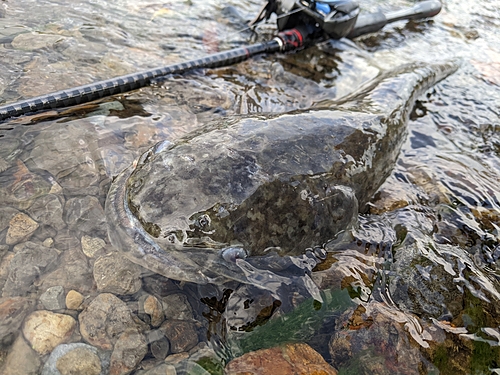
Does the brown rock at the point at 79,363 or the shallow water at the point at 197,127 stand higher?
the shallow water at the point at 197,127

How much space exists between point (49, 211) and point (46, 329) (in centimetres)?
90

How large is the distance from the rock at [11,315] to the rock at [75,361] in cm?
27

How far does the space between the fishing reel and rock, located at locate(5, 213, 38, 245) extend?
4.16 meters

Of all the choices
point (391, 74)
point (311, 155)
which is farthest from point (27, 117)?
point (391, 74)

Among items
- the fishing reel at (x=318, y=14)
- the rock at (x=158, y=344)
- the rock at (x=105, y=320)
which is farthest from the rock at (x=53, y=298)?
the fishing reel at (x=318, y=14)

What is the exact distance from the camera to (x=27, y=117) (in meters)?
3.28

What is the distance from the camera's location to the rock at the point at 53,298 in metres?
2.33

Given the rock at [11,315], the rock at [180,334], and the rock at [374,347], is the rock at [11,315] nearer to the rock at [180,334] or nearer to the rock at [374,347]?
the rock at [180,334]

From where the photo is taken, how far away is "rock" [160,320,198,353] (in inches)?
91.9

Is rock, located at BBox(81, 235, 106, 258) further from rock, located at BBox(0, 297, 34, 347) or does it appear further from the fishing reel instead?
the fishing reel

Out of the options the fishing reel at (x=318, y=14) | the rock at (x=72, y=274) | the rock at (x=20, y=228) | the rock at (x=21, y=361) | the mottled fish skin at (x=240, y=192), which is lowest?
the rock at (x=21, y=361)

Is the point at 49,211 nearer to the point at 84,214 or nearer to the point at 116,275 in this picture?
the point at 84,214

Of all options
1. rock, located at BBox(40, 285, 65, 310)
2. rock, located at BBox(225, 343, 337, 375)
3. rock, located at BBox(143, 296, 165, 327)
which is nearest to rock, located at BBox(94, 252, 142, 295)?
rock, located at BBox(143, 296, 165, 327)

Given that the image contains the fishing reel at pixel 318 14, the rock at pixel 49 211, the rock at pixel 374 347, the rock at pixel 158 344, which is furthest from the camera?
the fishing reel at pixel 318 14
